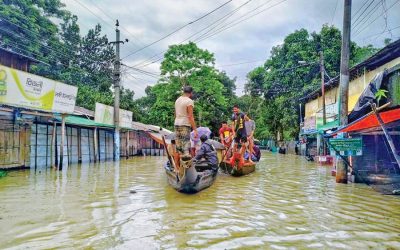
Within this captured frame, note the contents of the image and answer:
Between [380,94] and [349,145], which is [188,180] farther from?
[380,94]

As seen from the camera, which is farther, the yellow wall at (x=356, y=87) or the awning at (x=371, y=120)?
the yellow wall at (x=356, y=87)

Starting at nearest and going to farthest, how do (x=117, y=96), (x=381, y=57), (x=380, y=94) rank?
(x=380, y=94) < (x=381, y=57) < (x=117, y=96)

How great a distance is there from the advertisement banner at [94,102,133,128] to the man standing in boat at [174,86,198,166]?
11740 mm

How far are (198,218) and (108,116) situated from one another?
15432mm

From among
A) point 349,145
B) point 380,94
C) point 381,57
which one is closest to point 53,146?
point 349,145

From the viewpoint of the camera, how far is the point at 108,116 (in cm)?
1931

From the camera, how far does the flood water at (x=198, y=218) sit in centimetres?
390

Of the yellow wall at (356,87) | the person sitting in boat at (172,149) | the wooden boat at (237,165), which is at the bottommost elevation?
the wooden boat at (237,165)

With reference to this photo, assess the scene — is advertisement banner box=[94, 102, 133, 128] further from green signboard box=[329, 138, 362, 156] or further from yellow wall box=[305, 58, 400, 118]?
yellow wall box=[305, 58, 400, 118]

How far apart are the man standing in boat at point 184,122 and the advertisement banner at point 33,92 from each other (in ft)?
22.3

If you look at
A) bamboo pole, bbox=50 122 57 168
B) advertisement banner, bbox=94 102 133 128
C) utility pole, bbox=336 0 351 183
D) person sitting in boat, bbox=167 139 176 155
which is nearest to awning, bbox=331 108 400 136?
utility pole, bbox=336 0 351 183

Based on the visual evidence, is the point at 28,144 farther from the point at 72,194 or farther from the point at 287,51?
the point at 287,51

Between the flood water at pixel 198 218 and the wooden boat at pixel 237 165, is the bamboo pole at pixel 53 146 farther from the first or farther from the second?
the wooden boat at pixel 237 165

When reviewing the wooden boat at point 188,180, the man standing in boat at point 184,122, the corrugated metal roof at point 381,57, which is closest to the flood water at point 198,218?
the wooden boat at point 188,180
